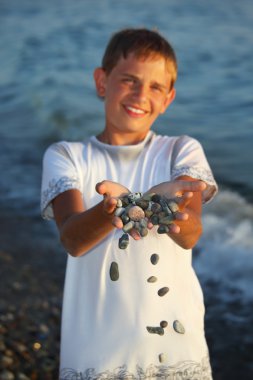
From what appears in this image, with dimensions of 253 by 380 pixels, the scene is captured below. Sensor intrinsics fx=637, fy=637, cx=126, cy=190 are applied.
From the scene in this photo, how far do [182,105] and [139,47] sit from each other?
8.90 m

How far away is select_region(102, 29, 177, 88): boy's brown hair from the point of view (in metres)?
3.19

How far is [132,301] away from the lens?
2.83m

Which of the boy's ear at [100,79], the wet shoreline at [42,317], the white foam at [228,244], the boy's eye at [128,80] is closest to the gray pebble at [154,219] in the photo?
the boy's eye at [128,80]

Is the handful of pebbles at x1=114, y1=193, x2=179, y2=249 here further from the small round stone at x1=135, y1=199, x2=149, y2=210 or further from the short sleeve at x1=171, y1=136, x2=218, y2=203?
the short sleeve at x1=171, y1=136, x2=218, y2=203

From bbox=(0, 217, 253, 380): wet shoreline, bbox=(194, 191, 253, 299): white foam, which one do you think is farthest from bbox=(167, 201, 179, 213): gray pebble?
bbox=(194, 191, 253, 299): white foam

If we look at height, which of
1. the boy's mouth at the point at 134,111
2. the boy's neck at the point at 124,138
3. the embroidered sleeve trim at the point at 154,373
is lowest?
the embroidered sleeve trim at the point at 154,373

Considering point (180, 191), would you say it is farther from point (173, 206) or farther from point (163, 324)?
point (163, 324)

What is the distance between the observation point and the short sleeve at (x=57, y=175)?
2984 millimetres

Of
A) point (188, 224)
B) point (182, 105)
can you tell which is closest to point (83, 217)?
point (188, 224)

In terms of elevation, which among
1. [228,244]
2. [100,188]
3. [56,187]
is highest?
[228,244]

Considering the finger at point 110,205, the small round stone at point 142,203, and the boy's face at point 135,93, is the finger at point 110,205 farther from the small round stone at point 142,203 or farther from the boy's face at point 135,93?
the boy's face at point 135,93

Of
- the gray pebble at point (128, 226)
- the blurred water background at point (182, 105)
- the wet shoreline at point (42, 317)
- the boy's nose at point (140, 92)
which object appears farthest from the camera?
the blurred water background at point (182, 105)

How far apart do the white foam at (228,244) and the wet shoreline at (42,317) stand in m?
0.22

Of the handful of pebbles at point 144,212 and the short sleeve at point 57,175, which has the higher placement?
the short sleeve at point 57,175
